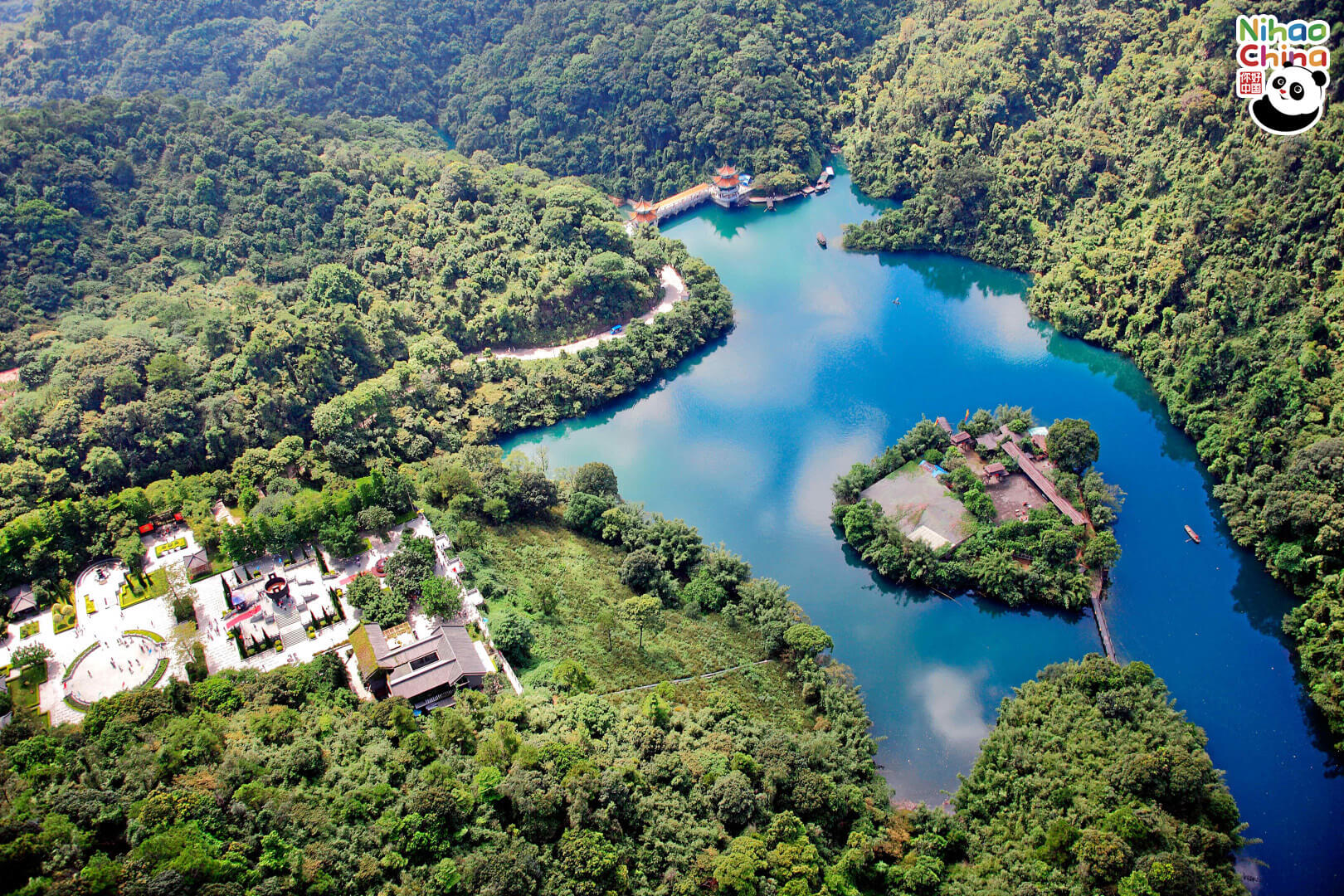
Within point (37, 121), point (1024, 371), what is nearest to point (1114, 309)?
point (1024, 371)

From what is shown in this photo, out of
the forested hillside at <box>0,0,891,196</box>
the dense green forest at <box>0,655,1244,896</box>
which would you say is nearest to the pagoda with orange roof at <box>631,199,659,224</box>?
the forested hillside at <box>0,0,891,196</box>

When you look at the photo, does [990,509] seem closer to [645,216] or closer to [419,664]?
[419,664]

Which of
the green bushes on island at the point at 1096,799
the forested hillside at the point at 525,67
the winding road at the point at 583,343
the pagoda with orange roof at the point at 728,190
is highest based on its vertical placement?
the forested hillside at the point at 525,67

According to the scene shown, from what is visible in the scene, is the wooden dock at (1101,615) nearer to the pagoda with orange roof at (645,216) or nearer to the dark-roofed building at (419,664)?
the dark-roofed building at (419,664)

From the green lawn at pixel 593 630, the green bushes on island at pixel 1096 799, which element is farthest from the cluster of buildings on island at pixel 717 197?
the green bushes on island at pixel 1096 799

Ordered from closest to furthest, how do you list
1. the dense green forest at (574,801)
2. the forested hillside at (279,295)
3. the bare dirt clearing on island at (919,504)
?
the dense green forest at (574,801), the bare dirt clearing on island at (919,504), the forested hillside at (279,295)

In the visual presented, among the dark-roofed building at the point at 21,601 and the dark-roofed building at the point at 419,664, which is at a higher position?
the dark-roofed building at the point at 21,601

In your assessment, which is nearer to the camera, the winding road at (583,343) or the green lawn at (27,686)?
the green lawn at (27,686)

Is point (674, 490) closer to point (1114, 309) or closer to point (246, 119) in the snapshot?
point (1114, 309)
